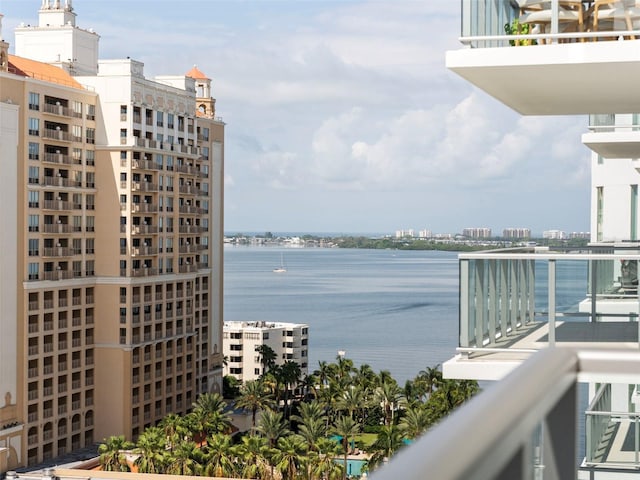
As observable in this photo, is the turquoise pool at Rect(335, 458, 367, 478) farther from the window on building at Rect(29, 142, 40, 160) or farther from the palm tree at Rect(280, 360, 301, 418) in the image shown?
the window on building at Rect(29, 142, 40, 160)

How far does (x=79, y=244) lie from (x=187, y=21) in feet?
324

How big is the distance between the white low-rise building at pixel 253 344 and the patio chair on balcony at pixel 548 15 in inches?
2596

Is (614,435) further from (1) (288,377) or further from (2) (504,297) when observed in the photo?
(1) (288,377)

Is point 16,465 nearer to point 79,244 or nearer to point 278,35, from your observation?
point 79,244

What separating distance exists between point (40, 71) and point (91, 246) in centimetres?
898

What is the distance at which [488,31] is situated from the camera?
23.4ft

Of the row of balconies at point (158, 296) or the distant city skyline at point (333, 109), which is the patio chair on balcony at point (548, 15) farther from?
the distant city skyline at point (333, 109)

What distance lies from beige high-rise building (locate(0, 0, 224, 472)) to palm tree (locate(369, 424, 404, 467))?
13.8m

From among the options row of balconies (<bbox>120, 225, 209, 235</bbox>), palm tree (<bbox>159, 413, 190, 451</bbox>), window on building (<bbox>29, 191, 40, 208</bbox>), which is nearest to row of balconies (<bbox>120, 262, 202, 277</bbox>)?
row of balconies (<bbox>120, 225, 209, 235</bbox>)

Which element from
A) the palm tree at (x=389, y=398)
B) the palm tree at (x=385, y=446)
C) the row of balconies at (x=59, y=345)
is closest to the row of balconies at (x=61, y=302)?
the row of balconies at (x=59, y=345)

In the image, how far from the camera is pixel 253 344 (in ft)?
241

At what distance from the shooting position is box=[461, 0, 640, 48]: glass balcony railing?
698cm

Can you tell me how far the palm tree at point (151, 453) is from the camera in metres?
43.0

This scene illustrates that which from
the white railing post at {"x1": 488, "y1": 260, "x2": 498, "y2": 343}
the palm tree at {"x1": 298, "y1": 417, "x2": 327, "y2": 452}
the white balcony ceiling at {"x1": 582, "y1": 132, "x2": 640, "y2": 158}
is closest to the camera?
the white railing post at {"x1": 488, "y1": 260, "x2": 498, "y2": 343}
